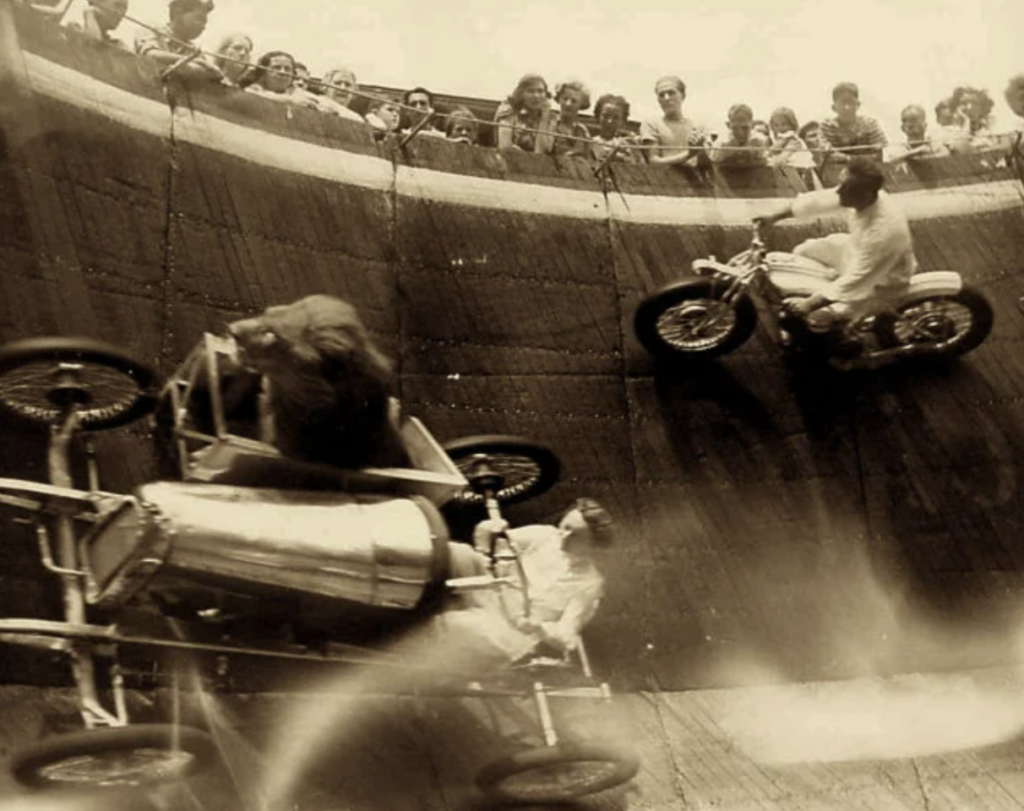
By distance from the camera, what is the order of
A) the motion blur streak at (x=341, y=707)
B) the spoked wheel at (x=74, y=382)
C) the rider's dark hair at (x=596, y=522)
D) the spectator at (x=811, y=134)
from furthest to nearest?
1. the spectator at (x=811, y=134)
2. the rider's dark hair at (x=596, y=522)
3. the motion blur streak at (x=341, y=707)
4. the spoked wheel at (x=74, y=382)

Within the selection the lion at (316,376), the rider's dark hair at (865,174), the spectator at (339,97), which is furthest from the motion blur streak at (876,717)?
the spectator at (339,97)

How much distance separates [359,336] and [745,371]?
12.5 feet

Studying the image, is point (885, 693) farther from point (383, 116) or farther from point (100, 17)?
point (100, 17)

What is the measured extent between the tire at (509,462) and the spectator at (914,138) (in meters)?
3.86

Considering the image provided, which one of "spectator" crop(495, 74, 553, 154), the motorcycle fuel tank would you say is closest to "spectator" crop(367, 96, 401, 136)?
"spectator" crop(495, 74, 553, 154)

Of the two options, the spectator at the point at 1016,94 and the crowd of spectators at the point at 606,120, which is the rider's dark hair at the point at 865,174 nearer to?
the crowd of spectators at the point at 606,120

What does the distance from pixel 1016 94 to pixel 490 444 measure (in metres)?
4.62

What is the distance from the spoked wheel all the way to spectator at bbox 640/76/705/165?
13.9ft

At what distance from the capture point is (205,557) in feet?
15.0

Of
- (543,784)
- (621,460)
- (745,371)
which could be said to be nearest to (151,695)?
(543,784)

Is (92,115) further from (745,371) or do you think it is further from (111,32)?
(745,371)

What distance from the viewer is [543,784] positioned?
17.9 feet

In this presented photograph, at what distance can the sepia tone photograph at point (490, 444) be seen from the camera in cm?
486

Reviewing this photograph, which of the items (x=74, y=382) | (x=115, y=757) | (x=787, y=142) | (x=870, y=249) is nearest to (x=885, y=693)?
(x=870, y=249)
